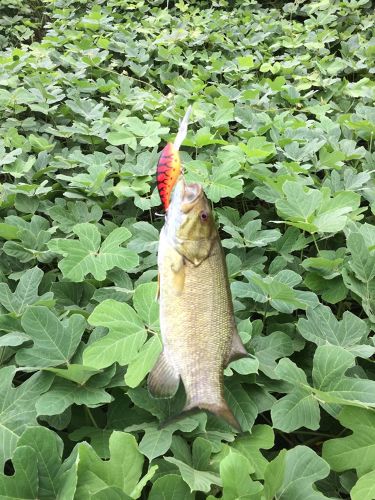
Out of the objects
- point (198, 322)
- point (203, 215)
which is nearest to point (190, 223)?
point (203, 215)

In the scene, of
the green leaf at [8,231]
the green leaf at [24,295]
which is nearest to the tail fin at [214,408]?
→ the green leaf at [24,295]

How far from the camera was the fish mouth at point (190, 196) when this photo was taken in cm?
55

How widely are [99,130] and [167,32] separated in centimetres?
167

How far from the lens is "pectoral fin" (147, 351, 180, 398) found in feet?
1.98

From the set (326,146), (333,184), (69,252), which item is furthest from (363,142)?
(69,252)

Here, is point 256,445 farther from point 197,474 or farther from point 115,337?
point 115,337

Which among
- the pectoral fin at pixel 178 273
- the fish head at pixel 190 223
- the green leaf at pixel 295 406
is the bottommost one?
the green leaf at pixel 295 406

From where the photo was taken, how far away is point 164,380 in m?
0.61

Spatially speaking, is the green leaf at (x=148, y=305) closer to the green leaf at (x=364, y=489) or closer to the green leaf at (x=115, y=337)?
the green leaf at (x=115, y=337)

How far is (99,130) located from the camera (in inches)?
70.9

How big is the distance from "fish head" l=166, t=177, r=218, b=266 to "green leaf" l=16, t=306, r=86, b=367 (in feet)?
1.42

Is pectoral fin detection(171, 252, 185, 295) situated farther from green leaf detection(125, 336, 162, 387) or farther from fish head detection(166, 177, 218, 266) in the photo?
green leaf detection(125, 336, 162, 387)

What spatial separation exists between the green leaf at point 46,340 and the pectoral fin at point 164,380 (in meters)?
0.34

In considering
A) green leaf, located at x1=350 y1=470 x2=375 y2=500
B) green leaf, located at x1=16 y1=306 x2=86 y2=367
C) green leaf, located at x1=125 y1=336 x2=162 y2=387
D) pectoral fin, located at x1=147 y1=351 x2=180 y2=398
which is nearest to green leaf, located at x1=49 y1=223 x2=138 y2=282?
green leaf, located at x1=16 y1=306 x2=86 y2=367
